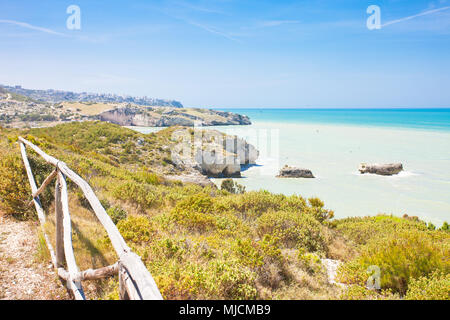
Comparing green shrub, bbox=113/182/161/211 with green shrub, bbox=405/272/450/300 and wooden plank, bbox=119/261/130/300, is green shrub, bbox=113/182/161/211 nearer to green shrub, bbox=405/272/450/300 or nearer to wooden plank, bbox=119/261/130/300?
wooden plank, bbox=119/261/130/300

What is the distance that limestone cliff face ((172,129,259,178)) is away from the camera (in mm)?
31406

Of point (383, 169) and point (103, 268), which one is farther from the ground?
point (103, 268)

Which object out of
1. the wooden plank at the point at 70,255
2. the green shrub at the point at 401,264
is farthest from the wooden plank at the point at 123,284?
the green shrub at the point at 401,264

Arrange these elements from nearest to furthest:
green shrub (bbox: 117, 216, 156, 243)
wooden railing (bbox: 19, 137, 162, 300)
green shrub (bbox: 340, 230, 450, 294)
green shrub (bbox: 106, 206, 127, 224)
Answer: wooden railing (bbox: 19, 137, 162, 300) → green shrub (bbox: 340, 230, 450, 294) → green shrub (bbox: 117, 216, 156, 243) → green shrub (bbox: 106, 206, 127, 224)

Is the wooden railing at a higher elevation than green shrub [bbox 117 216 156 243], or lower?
higher

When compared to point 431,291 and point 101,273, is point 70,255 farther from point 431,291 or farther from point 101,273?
point 431,291

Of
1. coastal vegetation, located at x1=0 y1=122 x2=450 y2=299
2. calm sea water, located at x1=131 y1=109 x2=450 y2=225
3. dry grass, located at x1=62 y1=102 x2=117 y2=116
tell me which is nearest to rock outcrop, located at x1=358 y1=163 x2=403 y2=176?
calm sea water, located at x1=131 y1=109 x2=450 y2=225

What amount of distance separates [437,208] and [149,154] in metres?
30.4

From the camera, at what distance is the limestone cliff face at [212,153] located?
3141cm

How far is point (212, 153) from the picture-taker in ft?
107

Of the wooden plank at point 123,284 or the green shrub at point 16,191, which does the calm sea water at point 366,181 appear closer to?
the green shrub at point 16,191

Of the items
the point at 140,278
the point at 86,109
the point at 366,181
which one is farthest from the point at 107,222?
the point at 86,109
